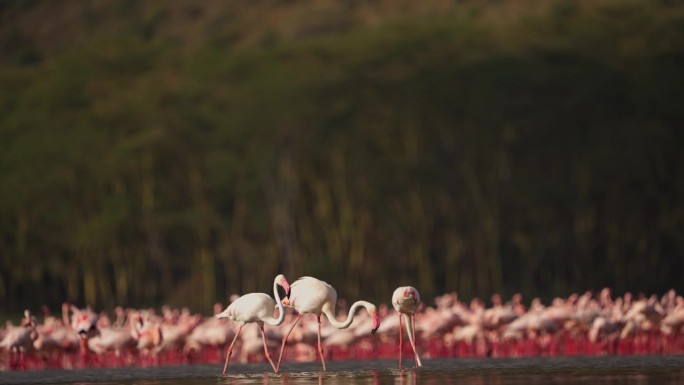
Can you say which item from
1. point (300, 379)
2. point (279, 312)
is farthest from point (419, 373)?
point (279, 312)

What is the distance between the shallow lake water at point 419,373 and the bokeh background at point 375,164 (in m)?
24.8

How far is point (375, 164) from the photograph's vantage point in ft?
160

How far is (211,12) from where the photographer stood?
2916 inches

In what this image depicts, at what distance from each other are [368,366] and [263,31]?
154ft

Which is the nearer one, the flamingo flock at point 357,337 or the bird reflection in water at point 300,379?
the bird reflection in water at point 300,379

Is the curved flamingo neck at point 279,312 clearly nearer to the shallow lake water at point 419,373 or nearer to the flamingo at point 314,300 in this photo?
the flamingo at point 314,300

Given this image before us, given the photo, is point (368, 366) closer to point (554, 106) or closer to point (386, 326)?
point (386, 326)

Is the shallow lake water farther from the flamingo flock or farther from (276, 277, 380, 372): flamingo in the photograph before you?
the flamingo flock

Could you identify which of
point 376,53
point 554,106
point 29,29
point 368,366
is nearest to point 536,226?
point 554,106

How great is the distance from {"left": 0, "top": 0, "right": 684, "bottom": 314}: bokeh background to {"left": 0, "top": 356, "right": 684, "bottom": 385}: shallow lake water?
2475 cm

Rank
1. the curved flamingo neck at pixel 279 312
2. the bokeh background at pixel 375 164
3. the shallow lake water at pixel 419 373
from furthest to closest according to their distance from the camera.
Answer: the bokeh background at pixel 375 164, the curved flamingo neck at pixel 279 312, the shallow lake water at pixel 419 373

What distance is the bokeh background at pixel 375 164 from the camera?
1925 inches

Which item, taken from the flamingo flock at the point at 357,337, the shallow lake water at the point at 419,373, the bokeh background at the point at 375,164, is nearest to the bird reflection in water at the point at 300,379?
the shallow lake water at the point at 419,373

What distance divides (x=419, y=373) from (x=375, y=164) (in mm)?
27938
